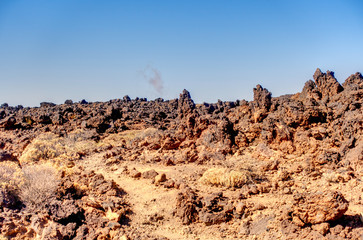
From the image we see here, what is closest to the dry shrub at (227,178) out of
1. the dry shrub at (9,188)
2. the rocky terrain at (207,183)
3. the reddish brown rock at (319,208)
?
the rocky terrain at (207,183)

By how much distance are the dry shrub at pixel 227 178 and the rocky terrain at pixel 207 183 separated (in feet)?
0.11

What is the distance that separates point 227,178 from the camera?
8461 millimetres

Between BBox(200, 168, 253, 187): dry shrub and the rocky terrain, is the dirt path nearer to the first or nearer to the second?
the rocky terrain

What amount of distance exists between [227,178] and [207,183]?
24.6 inches

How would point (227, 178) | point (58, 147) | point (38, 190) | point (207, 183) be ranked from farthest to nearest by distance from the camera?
point (58, 147)
point (207, 183)
point (227, 178)
point (38, 190)

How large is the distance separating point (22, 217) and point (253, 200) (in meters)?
5.55

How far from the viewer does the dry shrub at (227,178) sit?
8.38 m

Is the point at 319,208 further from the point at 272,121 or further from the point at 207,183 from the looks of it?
the point at 272,121

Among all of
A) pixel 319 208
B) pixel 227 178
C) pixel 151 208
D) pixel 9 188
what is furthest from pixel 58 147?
Answer: pixel 319 208

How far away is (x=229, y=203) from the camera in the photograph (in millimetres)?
6973

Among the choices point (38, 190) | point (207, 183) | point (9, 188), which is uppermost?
point (9, 188)

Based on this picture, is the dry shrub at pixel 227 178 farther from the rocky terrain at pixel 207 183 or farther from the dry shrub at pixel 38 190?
the dry shrub at pixel 38 190

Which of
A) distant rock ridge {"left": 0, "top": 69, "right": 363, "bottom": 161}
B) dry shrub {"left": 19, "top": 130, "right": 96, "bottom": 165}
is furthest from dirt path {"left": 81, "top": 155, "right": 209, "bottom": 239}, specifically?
dry shrub {"left": 19, "top": 130, "right": 96, "bottom": 165}

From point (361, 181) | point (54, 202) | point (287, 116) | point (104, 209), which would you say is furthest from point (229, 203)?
point (287, 116)
